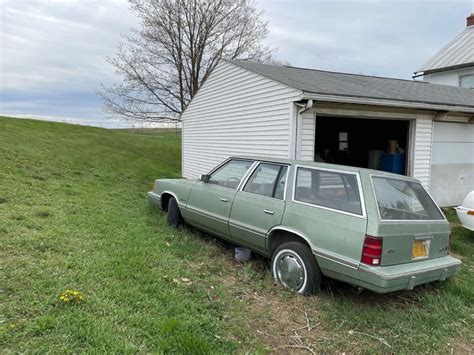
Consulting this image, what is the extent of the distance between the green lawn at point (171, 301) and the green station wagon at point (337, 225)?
348mm

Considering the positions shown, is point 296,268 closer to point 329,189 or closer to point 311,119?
point 329,189

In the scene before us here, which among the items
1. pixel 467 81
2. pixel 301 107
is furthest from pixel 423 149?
pixel 467 81

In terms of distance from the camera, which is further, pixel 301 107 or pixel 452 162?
pixel 452 162

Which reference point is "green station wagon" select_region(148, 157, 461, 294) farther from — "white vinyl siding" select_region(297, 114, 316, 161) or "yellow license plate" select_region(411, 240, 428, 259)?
"white vinyl siding" select_region(297, 114, 316, 161)

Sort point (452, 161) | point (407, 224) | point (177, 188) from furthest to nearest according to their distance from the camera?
point (452, 161)
point (177, 188)
point (407, 224)

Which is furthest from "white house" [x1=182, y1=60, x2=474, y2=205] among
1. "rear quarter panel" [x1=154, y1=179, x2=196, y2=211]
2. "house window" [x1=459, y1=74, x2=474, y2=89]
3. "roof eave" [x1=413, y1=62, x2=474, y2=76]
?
"roof eave" [x1=413, y1=62, x2=474, y2=76]

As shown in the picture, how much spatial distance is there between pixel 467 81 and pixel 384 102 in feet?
46.0

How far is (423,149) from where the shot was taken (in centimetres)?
905

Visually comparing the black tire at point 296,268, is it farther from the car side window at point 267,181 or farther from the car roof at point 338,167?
the car roof at point 338,167

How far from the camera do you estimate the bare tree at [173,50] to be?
1845cm

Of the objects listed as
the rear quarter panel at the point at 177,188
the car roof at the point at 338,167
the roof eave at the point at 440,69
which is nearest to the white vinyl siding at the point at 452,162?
the car roof at the point at 338,167

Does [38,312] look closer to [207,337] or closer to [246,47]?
[207,337]

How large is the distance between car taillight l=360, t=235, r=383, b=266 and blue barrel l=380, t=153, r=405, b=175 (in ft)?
25.6

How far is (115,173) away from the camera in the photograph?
11.7 meters
